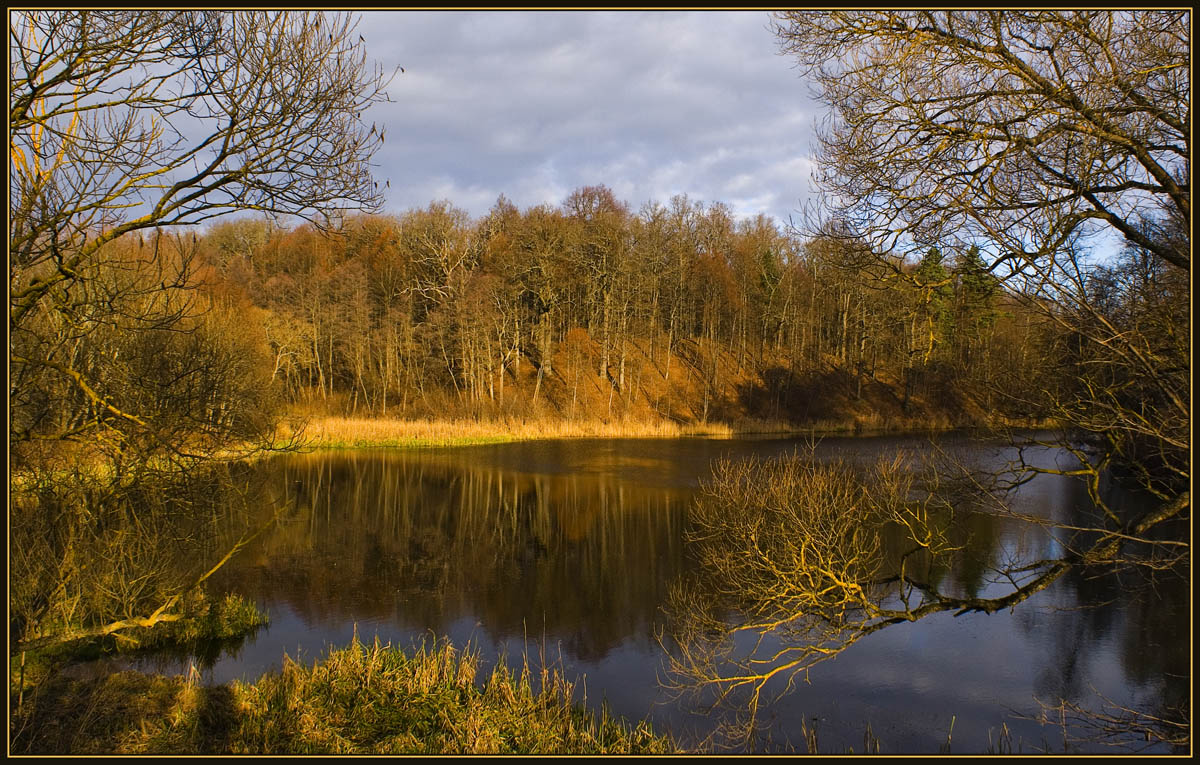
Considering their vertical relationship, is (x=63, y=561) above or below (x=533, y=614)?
above

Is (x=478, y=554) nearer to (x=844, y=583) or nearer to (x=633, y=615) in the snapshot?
(x=633, y=615)

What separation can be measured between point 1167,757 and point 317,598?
1148cm

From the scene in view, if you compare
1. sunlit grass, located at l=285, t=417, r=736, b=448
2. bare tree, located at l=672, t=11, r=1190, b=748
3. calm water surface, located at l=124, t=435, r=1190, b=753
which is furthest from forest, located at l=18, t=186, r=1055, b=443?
bare tree, located at l=672, t=11, r=1190, b=748

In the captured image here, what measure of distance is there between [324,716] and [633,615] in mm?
5993

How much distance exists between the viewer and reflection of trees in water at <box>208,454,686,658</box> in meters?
12.0

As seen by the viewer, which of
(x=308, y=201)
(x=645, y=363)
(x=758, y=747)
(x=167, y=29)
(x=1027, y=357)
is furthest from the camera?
(x=645, y=363)

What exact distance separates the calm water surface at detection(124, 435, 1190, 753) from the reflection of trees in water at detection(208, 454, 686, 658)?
0.18 ft

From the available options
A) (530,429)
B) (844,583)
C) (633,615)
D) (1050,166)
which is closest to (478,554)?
(633,615)

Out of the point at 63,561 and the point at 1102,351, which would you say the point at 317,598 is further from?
the point at 1102,351

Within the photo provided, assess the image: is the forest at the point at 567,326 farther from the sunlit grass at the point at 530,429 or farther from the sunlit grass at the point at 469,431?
the sunlit grass at the point at 469,431

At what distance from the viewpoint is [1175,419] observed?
5.02 m

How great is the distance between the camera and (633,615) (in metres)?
12.0

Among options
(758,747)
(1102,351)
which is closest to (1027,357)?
(1102,351)

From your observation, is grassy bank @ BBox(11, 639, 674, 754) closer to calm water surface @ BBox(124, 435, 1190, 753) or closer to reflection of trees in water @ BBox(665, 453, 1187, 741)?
calm water surface @ BBox(124, 435, 1190, 753)
